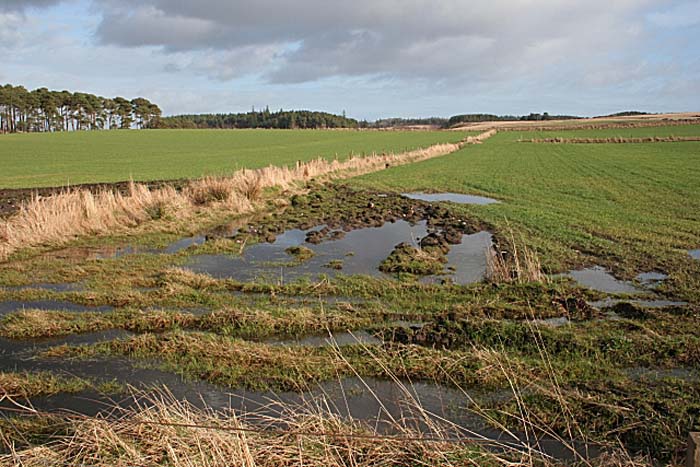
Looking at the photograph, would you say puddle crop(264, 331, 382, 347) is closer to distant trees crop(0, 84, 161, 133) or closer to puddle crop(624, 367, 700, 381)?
puddle crop(624, 367, 700, 381)

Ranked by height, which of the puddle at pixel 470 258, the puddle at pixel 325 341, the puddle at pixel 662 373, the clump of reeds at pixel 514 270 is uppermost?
the clump of reeds at pixel 514 270

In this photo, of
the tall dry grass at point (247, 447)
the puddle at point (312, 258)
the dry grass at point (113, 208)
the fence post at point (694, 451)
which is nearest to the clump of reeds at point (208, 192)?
the dry grass at point (113, 208)

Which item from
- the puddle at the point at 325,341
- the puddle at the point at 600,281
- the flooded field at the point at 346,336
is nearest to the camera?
the flooded field at the point at 346,336

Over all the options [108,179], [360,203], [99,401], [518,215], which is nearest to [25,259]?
[99,401]

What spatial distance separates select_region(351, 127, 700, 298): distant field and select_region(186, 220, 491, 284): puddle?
181 cm

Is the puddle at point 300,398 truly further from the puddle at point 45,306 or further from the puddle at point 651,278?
the puddle at point 651,278

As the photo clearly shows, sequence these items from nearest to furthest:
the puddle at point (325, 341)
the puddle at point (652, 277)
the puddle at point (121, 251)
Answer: the puddle at point (325, 341) < the puddle at point (652, 277) < the puddle at point (121, 251)

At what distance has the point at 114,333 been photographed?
776 cm

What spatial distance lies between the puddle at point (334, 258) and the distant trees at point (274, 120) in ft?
468

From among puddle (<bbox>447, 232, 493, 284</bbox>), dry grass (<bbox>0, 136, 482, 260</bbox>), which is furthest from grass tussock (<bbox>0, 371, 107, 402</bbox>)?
dry grass (<bbox>0, 136, 482, 260</bbox>)

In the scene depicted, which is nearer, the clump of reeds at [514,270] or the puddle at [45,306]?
the puddle at [45,306]

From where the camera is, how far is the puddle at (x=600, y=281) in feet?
32.0

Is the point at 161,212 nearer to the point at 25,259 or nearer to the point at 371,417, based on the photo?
the point at 25,259

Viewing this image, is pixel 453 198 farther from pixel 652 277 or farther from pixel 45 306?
pixel 45 306
